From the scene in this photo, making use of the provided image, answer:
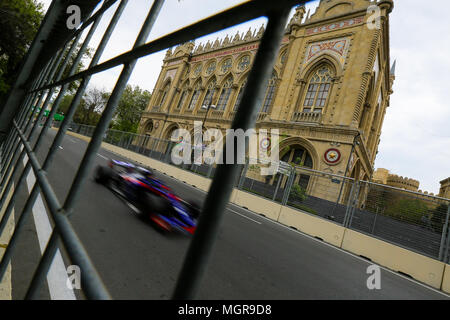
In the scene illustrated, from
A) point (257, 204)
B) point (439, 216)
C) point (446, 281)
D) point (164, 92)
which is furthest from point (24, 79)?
point (164, 92)

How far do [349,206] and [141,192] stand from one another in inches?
261

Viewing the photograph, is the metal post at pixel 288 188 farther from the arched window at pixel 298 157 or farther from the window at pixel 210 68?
the window at pixel 210 68

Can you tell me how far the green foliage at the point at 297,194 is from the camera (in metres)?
9.26

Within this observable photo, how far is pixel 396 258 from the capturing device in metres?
6.14

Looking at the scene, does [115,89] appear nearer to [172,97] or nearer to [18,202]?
[18,202]

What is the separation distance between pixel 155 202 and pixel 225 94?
74.4 ft

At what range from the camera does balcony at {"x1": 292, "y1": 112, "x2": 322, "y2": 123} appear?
1643cm

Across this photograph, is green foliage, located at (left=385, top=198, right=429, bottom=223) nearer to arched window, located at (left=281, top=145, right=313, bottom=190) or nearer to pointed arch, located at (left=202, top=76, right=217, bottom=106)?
arched window, located at (left=281, top=145, right=313, bottom=190)

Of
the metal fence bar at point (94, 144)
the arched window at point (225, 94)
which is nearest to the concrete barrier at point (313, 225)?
the metal fence bar at point (94, 144)

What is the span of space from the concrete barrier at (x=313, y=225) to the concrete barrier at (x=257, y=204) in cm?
33

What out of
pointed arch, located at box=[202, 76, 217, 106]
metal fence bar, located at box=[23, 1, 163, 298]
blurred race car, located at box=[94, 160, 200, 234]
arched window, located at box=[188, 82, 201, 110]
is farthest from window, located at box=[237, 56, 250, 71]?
metal fence bar, located at box=[23, 1, 163, 298]

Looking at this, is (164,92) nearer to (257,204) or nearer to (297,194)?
(257,204)

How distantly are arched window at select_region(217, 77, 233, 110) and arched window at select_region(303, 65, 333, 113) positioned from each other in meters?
9.34
